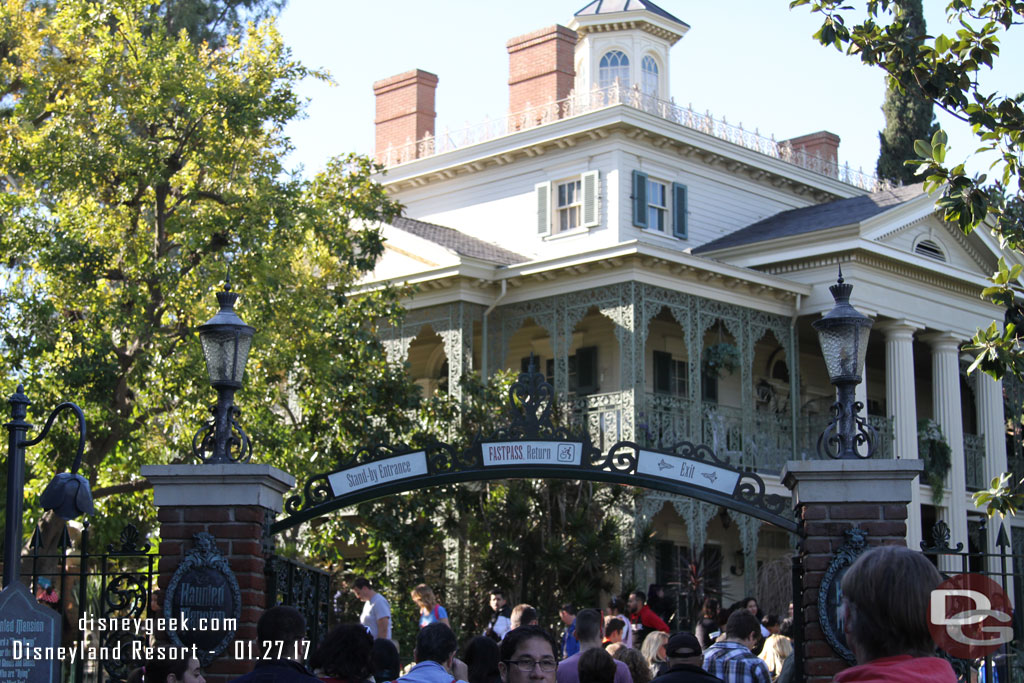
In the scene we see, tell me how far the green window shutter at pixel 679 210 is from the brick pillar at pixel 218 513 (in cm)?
2126

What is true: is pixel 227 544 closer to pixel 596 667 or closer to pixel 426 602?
pixel 596 667

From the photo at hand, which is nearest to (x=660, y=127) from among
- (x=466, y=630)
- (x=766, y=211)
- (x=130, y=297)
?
(x=766, y=211)

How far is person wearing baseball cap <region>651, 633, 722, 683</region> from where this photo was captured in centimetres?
648

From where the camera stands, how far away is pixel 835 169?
34906mm

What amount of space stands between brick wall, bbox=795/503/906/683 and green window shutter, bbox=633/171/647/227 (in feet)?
65.8

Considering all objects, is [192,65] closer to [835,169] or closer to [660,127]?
[660,127]

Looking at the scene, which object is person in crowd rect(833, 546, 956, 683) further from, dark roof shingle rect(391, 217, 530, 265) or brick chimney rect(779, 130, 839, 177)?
brick chimney rect(779, 130, 839, 177)

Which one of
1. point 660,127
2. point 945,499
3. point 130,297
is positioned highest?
point 660,127

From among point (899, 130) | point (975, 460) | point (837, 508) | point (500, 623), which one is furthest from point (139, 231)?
point (899, 130)

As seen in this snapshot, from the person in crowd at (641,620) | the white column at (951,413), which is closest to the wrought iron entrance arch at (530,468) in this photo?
the person in crowd at (641,620)

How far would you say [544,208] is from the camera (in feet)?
96.9

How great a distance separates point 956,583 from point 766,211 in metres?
24.3

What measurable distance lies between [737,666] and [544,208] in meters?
21.7

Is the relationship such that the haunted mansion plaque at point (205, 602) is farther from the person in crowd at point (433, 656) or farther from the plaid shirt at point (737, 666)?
the plaid shirt at point (737, 666)
